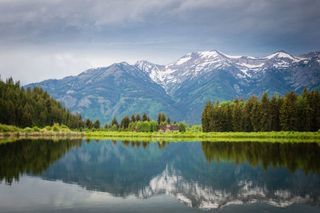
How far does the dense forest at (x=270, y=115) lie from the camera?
487 feet

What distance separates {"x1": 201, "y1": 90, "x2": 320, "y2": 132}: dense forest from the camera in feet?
487

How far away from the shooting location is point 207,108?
7461 inches

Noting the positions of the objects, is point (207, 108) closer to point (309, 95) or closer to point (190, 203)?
point (309, 95)

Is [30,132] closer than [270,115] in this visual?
No

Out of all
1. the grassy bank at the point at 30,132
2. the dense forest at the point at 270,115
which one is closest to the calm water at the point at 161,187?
the dense forest at the point at 270,115

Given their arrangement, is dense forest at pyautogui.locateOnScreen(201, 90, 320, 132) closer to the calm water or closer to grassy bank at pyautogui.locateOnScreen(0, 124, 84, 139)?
grassy bank at pyautogui.locateOnScreen(0, 124, 84, 139)

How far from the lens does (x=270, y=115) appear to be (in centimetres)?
15688

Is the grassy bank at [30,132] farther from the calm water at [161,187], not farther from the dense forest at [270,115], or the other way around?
the calm water at [161,187]

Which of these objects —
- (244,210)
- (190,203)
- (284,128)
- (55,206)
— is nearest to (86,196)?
(55,206)

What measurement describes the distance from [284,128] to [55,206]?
13228cm

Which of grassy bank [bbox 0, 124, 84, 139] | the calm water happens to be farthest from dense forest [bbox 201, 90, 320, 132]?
the calm water

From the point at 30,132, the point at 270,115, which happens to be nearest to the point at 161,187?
the point at 270,115

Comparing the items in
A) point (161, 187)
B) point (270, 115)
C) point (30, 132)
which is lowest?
point (161, 187)

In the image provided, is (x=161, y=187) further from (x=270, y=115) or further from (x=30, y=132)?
(x=30, y=132)
